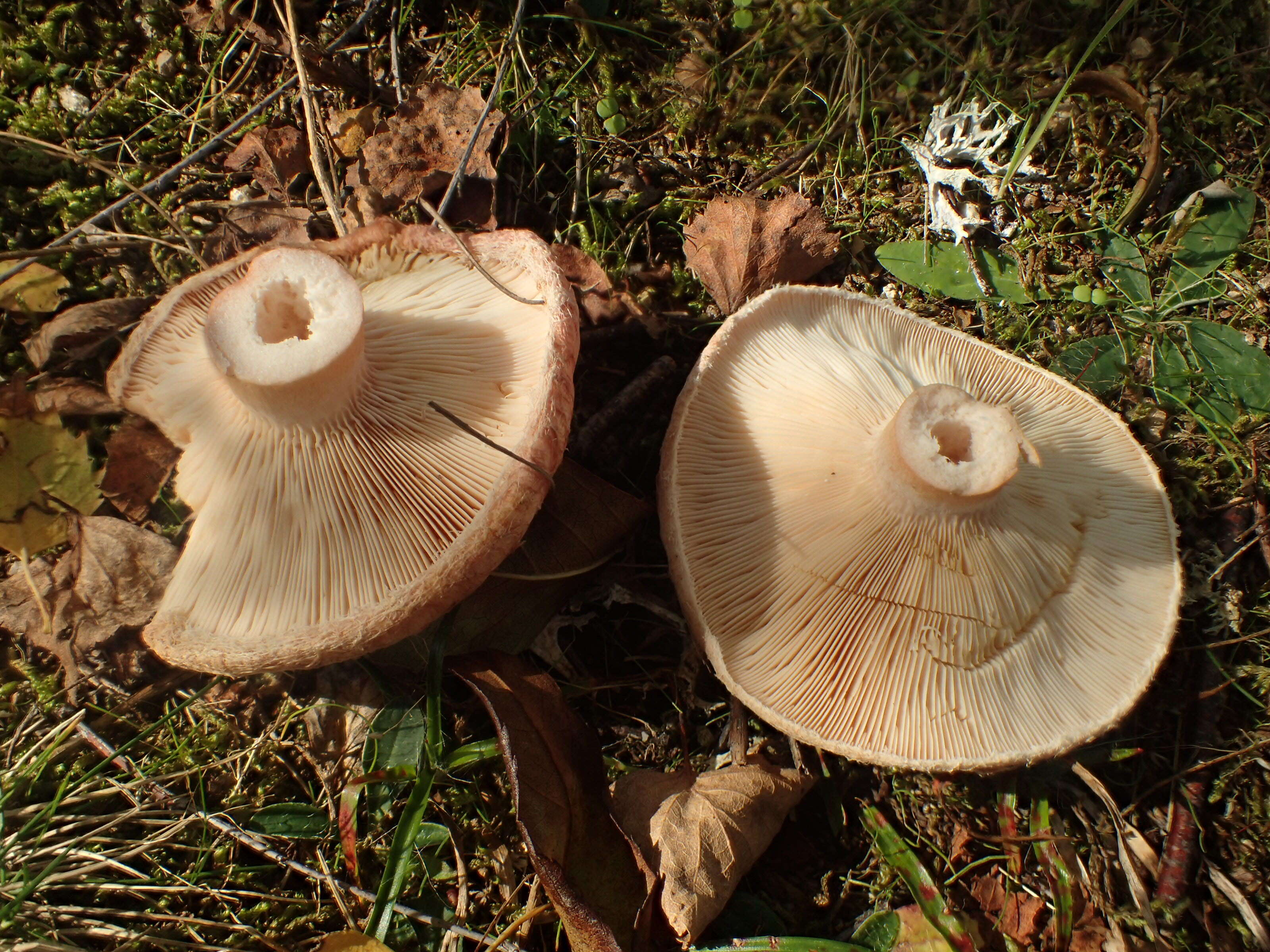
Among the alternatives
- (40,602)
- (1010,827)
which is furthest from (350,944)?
(1010,827)

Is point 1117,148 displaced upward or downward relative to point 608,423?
A: upward

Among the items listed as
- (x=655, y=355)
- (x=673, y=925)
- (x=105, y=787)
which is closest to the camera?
(x=673, y=925)

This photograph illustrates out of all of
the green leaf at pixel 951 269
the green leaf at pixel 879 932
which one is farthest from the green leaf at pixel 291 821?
the green leaf at pixel 951 269

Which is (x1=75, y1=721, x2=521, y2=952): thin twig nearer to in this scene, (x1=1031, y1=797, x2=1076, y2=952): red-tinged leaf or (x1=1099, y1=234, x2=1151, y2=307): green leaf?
(x1=1031, y1=797, x2=1076, y2=952): red-tinged leaf

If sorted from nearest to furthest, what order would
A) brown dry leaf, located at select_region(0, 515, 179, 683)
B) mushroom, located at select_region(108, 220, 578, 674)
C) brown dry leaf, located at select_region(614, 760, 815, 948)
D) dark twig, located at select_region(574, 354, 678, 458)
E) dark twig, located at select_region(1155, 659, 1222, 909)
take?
mushroom, located at select_region(108, 220, 578, 674) → brown dry leaf, located at select_region(614, 760, 815, 948) → dark twig, located at select_region(1155, 659, 1222, 909) → brown dry leaf, located at select_region(0, 515, 179, 683) → dark twig, located at select_region(574, 354, 678, 458)

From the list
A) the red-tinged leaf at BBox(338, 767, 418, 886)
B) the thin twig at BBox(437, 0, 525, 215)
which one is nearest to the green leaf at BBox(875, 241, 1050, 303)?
the thin twig at BBox(437, 0, 525, 215)

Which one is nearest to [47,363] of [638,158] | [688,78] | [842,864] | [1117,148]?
[638,158]

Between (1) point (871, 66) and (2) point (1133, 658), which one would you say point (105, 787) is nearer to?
(2) point (1133, 658)
